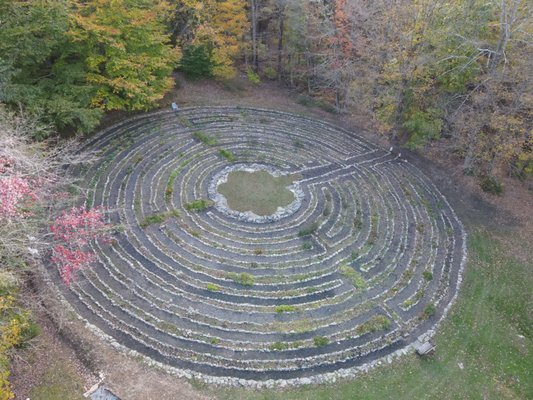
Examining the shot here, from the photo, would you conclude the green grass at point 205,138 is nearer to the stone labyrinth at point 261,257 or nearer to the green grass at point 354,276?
the stone labyrinth at point 261,257

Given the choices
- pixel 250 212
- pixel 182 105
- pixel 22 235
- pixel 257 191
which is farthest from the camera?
pixel 182 105

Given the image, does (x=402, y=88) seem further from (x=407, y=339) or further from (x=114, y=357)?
(x=114, y=357)

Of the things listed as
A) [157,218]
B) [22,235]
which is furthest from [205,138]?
[22,235]

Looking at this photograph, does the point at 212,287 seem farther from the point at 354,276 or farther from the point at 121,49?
the point at 121,49

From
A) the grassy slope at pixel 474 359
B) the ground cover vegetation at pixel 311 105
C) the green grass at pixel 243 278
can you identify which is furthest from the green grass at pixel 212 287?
the grassy slope at pixel 474 359

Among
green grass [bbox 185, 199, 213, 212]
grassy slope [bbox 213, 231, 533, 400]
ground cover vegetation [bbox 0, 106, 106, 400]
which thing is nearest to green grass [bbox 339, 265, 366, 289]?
grassy slope [bbox 213, 231, 533, 400]

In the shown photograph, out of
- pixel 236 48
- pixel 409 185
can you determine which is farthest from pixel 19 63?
pixel 409 185

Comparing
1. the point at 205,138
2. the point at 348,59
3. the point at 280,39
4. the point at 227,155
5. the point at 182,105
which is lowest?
the point at 227,155
